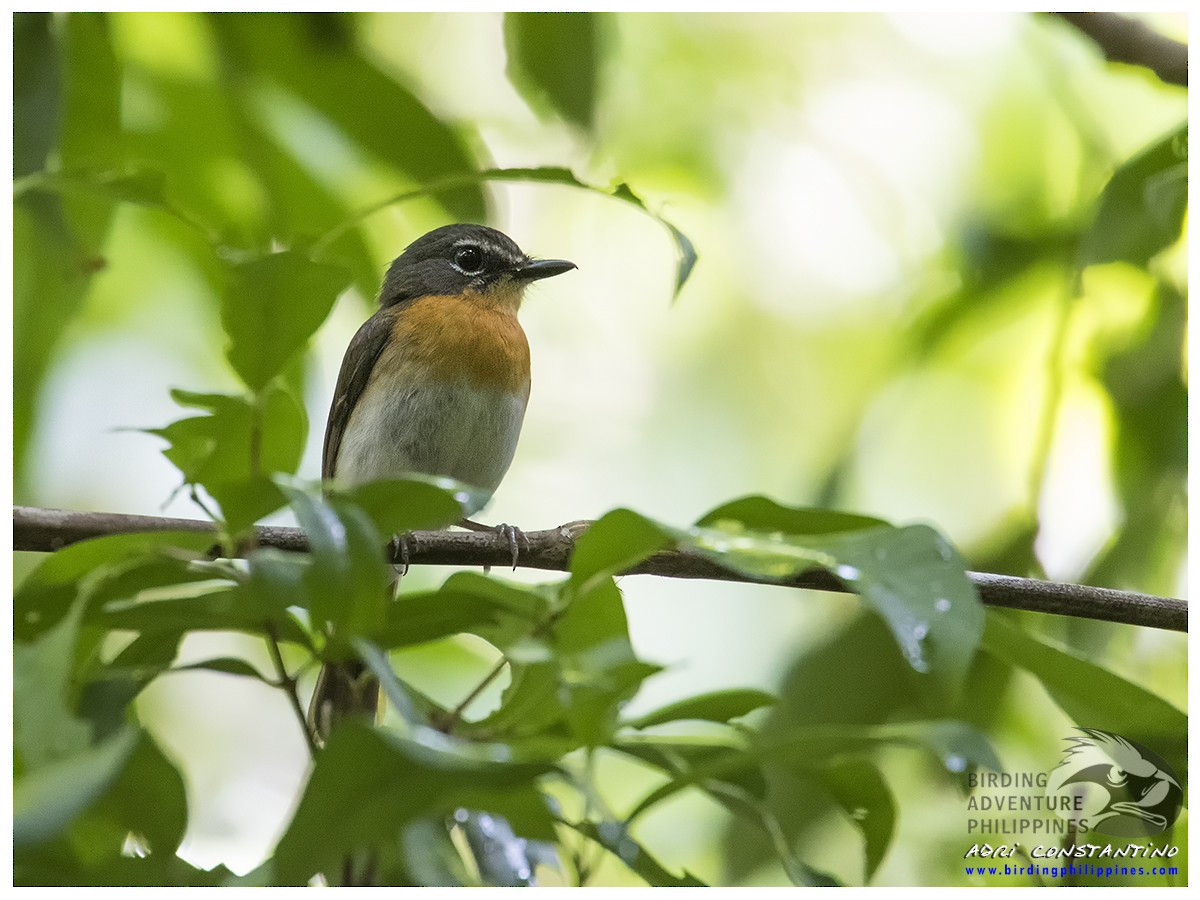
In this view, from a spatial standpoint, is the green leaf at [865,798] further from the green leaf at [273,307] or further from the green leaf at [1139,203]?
the green leaf at [1139,203]

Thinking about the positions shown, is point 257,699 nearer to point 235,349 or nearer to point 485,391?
point 485,391

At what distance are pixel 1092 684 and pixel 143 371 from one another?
250 centimetres

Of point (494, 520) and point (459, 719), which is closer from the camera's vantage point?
point (459, 719)

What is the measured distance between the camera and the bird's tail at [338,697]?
164 cm

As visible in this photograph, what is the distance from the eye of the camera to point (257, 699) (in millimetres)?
3426

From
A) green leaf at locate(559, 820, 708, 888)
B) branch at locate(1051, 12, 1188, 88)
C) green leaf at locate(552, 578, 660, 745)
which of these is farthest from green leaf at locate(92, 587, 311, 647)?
branch at locate(1051, 12, 1188, 88)

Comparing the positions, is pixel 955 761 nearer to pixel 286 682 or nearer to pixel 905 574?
pixel 905 574

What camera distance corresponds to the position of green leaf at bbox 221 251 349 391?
5.40 feet

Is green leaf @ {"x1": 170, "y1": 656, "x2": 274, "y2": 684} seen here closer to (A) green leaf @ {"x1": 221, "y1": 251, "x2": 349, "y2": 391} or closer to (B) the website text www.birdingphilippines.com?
(A) green leaf @ {"x1": 221, "y1": 251, "x2": 349, "y2": 391}

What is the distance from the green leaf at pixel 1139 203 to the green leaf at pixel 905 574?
1.60 metres

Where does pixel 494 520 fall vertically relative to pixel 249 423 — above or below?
below

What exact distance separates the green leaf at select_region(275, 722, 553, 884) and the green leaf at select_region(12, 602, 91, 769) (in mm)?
271

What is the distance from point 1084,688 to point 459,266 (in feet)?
9.97

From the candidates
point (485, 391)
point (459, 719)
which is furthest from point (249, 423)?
point (485, 391)
